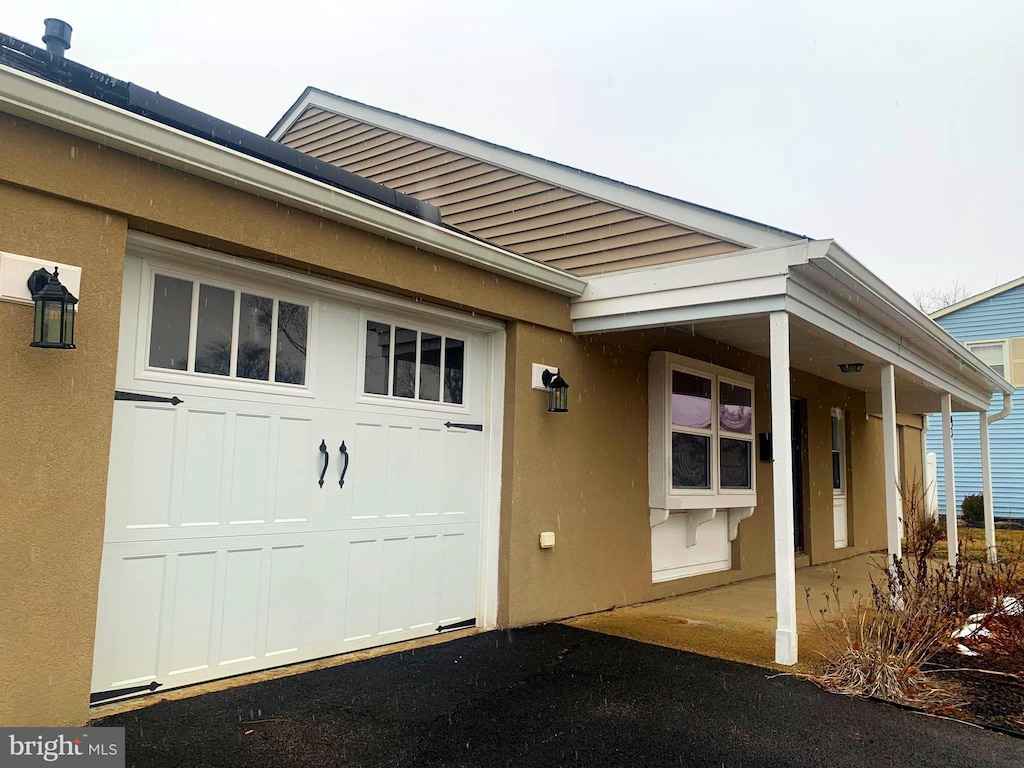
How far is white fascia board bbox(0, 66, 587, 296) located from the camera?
9.82 ft

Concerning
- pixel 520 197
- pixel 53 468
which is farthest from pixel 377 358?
pixel 520 197

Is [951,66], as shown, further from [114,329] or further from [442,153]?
[114,329]

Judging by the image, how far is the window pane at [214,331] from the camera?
3834 millimetres

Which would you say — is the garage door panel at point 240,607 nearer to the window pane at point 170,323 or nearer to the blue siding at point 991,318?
the window pane at point 170,323

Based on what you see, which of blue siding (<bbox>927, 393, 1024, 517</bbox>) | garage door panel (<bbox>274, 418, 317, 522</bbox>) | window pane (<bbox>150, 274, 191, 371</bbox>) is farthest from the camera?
blue siding (<bbox>927, 393, 1024, 517</bbox>)

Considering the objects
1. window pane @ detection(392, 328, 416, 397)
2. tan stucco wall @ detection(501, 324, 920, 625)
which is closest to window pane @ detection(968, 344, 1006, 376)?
tan stucco wall @ detection(501, 324, 920, 625)

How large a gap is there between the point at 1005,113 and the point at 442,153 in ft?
75.4

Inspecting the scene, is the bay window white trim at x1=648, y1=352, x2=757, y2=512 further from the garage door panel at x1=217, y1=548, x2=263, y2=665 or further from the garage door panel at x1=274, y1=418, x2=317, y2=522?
the garage door panel at x1=217, y1=548, x2=263, y2=665

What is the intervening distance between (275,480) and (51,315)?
1.50m

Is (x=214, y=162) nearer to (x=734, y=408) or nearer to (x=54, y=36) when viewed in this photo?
(x=54, y=36)

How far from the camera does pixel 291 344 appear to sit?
167 inches

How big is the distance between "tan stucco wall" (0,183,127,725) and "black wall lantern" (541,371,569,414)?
3.02 meters

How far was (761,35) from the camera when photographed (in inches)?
706

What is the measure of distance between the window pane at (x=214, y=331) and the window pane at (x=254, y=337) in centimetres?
7
